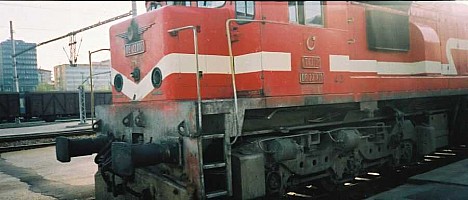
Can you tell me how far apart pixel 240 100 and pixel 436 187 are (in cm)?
310

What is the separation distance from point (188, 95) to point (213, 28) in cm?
85

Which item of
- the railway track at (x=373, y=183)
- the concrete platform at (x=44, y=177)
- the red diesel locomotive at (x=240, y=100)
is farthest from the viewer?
the concrete platform at (x=44, y=177)

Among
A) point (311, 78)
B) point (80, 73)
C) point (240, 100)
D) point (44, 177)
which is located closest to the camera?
point (240, 100)

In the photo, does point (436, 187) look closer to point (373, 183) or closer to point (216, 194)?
point (373, 183)

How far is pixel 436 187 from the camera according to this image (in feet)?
18.0

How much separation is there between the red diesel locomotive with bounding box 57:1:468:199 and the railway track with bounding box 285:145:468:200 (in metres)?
0.27

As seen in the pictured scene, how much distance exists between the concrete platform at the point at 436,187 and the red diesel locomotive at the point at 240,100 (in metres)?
0.71

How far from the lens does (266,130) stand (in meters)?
4.93

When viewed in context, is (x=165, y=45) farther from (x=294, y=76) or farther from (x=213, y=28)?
(x=294, y=76)

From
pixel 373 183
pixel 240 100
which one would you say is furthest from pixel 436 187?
pixel 240 100

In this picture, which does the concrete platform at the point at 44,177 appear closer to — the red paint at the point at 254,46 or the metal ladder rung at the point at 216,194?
the red paint at the point at 254,46

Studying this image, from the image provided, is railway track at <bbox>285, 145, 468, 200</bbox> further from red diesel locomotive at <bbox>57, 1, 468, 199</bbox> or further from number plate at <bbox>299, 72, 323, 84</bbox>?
number plate at <bbox>299, 72, 323, 84</bbox>

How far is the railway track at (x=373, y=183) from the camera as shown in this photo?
589 cm

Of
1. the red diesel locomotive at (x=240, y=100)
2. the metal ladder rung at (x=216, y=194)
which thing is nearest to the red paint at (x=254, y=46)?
the red diesel locomotive at (x=240, y=100)
